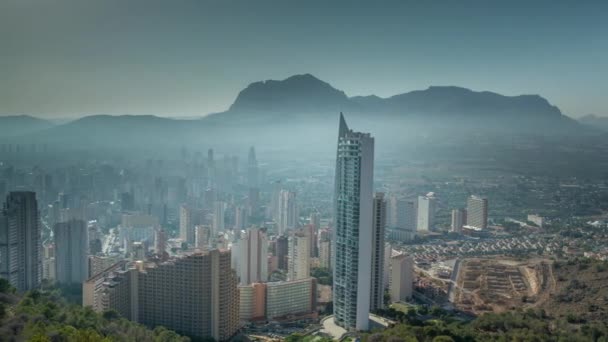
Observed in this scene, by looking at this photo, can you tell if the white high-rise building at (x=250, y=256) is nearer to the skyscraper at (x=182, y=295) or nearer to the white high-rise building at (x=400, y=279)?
the skyscraper at (x=182, y=295)

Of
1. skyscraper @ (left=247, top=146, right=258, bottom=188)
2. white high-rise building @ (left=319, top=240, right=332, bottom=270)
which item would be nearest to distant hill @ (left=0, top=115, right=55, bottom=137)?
white high-rise building @ (left=319, top=240, right=332, bottom=270)

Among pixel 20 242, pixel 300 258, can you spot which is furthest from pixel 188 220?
pixel 20 242

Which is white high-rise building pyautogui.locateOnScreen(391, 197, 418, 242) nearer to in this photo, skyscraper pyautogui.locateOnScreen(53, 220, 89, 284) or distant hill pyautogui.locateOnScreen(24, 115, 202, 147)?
distant hill pyautogui.locateOnScreen(24, 115, 202, 147)

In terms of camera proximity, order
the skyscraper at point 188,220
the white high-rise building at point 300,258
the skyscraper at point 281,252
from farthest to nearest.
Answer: the skyscraper at point 188,220, the skyscraper at point 281,252, the white high-rise building at point 300,258

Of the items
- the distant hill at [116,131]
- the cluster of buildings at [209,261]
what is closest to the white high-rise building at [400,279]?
the cluster of buildings at [209,261]


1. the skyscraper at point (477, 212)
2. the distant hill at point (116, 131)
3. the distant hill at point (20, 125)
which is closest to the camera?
the distant hill at point (20, 125)

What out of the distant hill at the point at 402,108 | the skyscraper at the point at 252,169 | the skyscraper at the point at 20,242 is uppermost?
the distant hill at the point at 402,108
